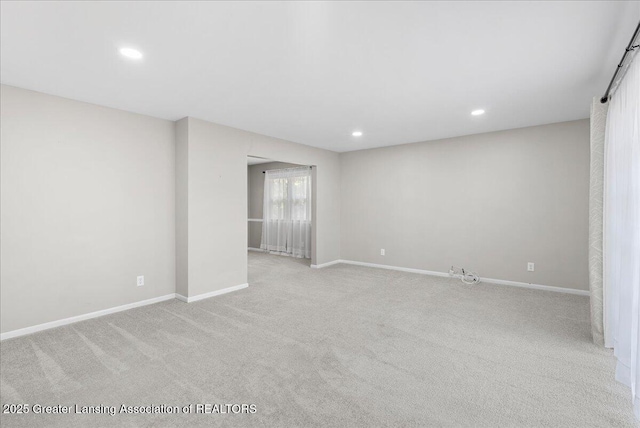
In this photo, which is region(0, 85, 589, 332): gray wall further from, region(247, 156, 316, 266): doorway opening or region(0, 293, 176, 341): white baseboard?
region(247, 156, 316, 266): doorway opening

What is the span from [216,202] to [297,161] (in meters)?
1.93

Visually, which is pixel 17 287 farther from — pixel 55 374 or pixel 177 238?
pixel 177 238

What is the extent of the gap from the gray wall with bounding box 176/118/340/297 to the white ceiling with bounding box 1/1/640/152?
51 centimetres

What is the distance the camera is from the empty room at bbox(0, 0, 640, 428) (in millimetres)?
1854

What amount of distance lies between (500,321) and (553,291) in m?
1.78

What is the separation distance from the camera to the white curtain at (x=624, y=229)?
1.84 metres

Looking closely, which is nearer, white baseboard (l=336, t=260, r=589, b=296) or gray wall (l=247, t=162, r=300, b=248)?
white baseboard (l=336, t=260, r=589, b=296)

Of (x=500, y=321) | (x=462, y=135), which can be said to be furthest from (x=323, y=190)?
(x=500, y=321)

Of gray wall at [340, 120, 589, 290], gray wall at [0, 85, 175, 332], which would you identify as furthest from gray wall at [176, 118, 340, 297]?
gray wall at [340, 120, 589, 290]

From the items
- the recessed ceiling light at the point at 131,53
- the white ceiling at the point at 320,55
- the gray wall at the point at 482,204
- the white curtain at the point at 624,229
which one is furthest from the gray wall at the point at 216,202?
the white curtain at the point at 624,229

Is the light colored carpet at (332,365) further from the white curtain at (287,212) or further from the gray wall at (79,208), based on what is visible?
the white curtain at (287,212)

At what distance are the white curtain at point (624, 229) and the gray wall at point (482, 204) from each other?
1885mm

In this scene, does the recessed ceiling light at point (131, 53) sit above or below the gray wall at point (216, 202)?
above

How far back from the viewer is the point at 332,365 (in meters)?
2.31
